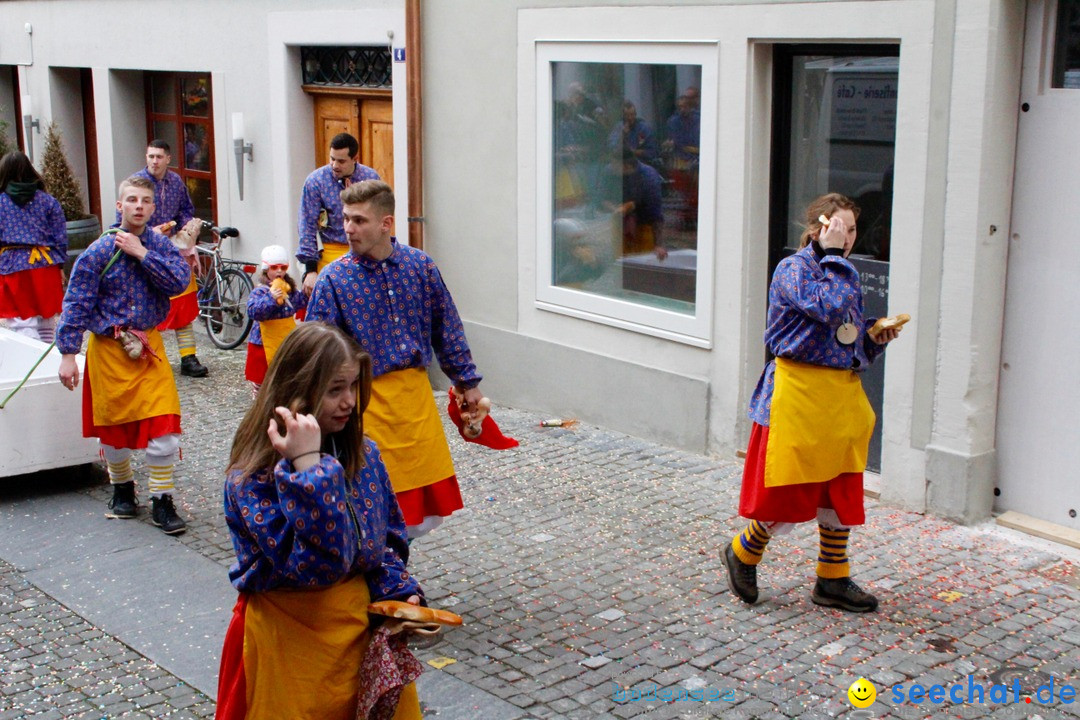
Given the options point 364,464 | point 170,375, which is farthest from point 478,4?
point 364,464

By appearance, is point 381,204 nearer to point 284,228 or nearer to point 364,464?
point 364,464

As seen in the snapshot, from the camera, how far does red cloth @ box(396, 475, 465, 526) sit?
5383mm

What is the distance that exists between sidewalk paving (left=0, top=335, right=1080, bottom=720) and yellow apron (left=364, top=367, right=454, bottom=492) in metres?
0.73

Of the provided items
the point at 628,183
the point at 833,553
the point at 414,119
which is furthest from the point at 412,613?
the point at 414,119

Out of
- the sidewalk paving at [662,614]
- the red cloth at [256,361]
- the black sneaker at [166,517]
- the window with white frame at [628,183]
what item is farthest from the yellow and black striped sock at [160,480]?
the window with white frame at [628,183]

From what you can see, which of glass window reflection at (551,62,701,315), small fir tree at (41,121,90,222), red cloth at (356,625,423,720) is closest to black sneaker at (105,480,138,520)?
glass window reflection at (551,62,701,315)

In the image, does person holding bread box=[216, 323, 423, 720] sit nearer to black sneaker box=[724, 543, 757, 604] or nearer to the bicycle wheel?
black sneaker box=[724, 543, 757, 604]

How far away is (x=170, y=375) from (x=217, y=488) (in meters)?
0.96

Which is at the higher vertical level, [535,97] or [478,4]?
[478,4]

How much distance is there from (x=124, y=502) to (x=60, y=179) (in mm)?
8628

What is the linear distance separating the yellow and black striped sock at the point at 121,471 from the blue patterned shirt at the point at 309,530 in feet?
13.7

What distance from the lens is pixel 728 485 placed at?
7559mm

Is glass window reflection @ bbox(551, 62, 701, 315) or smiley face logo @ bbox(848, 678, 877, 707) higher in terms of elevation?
glass window reflection @ bbox(551, 62, 701, 315)

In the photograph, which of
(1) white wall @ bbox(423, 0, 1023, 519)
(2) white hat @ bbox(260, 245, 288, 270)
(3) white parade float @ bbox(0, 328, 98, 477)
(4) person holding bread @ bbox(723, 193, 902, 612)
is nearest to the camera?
(4) person holding bread @ bbox(723, 193, 902, 612)
